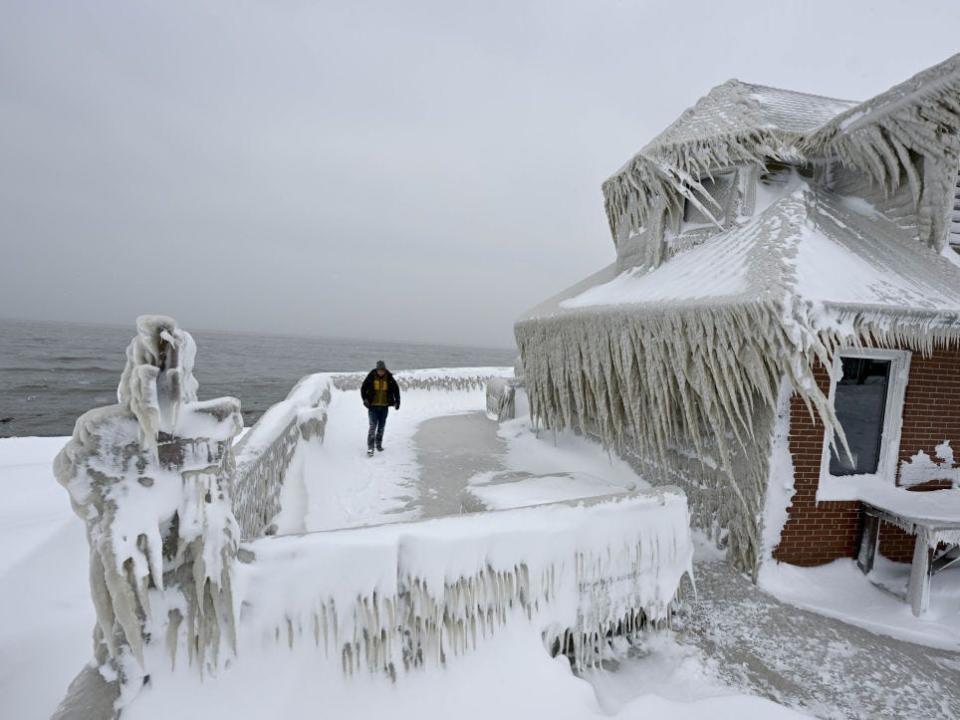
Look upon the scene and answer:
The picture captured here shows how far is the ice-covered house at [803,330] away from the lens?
4.28 m

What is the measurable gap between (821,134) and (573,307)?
13.1 ft

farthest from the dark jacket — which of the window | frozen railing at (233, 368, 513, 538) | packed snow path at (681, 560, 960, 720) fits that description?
the window

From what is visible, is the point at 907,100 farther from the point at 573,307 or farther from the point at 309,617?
the point at 309,617

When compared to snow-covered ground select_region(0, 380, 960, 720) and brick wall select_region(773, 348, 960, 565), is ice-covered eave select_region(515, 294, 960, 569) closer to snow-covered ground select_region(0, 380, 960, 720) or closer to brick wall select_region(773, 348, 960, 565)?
brick wall select_region(773, 348, 960, 565)

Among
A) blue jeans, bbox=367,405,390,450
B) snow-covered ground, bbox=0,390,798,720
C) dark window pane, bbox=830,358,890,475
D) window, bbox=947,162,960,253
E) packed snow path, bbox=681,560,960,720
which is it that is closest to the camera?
snow-covered ground, bbox=0,390,798,720

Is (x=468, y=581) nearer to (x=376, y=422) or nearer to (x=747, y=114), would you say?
(x=376, y=422)

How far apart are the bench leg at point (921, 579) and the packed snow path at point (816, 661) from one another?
551mm

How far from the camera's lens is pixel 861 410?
5.17 meters

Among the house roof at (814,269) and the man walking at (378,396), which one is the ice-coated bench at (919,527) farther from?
the man walking at (378,396)

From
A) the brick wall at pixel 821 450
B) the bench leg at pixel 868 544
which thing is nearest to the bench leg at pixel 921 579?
the bench leg at pixel 868 544

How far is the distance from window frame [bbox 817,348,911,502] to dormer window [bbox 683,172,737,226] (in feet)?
8.87

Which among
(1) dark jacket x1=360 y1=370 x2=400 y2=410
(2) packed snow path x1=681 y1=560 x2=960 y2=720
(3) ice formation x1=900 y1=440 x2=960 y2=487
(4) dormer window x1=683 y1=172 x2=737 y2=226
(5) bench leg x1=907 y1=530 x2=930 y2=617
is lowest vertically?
(2) packed snow path x1=681 y1=560 x2=960 y2=720

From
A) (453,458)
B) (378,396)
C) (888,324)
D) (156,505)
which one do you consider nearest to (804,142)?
(888,324)

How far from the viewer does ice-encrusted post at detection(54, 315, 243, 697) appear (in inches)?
91.5
